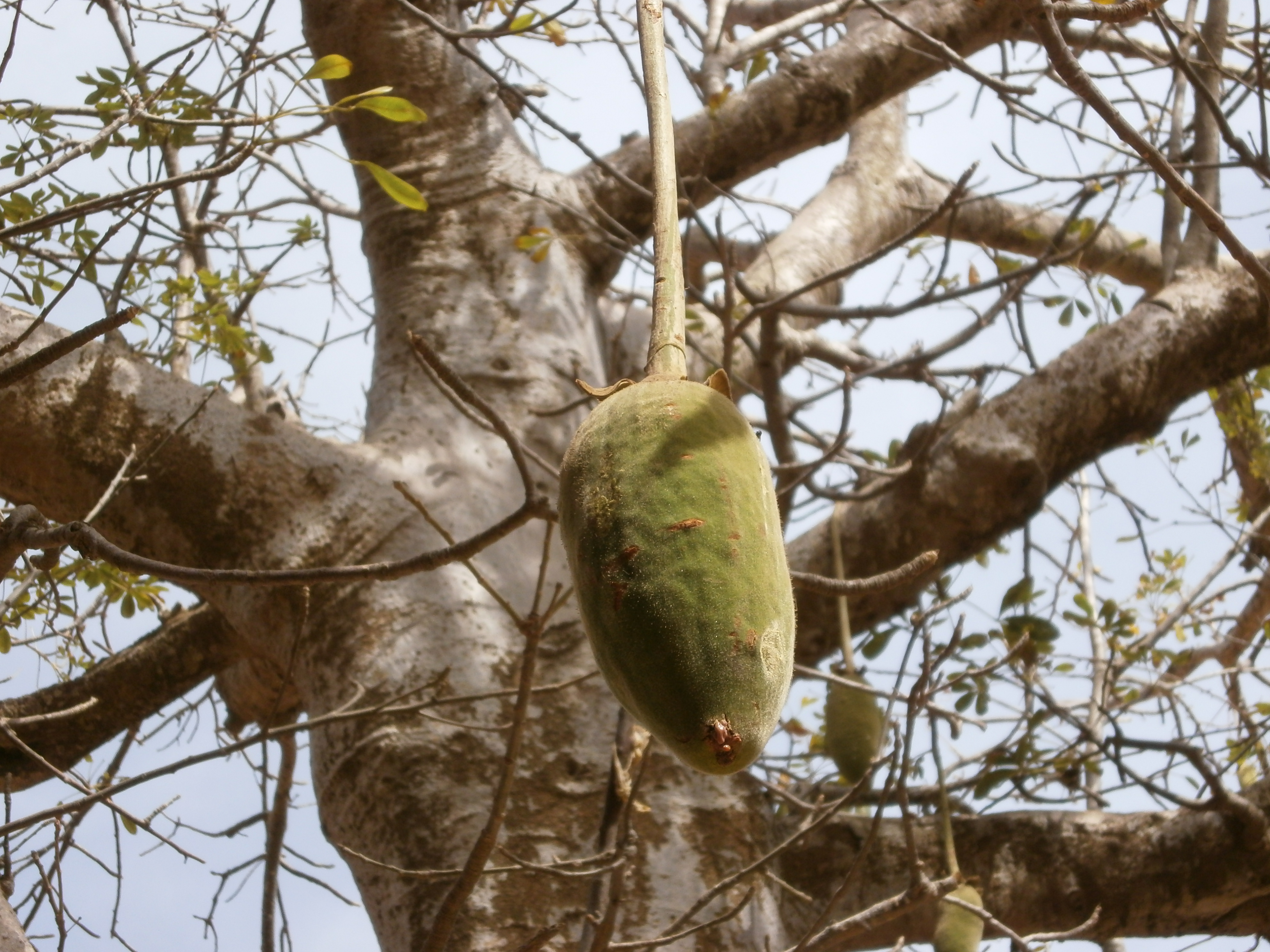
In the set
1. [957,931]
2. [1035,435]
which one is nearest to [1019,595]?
[1035,435]

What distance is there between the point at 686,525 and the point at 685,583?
35 mm

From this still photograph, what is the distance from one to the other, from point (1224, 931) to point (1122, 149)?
1363 millimetres

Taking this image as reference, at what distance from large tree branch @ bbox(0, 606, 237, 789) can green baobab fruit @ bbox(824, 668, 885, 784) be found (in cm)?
107

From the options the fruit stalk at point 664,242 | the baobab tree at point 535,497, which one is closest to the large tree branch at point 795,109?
the baobab tree at point 535,497

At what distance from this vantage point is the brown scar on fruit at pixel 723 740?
62 centimetres

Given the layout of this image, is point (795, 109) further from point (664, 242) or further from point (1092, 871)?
point (664, 242)

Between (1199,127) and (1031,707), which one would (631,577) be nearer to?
(1199,127)

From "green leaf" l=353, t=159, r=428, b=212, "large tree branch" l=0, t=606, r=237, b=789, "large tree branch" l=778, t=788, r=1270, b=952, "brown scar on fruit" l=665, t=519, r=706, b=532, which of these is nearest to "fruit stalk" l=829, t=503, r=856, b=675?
"large tree branch" l=778, t=788, r=1270, b=952

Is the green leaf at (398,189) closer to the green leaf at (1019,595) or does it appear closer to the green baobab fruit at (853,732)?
the green baobab fruit at (853,732)

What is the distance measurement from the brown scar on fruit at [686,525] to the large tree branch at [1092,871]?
1.34 meters

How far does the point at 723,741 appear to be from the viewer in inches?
24.5

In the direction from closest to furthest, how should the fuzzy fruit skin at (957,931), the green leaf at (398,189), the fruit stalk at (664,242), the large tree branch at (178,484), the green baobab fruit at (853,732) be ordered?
the fruit stalk at (664,242) < the green leaf at (398,189) < the fuzzy fruit skin at (957,931) < the large tree branch at (178,484) < the green baobab fruit at (853,732)

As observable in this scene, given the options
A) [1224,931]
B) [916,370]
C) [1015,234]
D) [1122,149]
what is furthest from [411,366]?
[1015,234]

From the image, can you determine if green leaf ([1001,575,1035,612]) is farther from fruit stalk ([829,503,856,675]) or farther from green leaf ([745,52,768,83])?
green leaf ([745,52,768,83])
